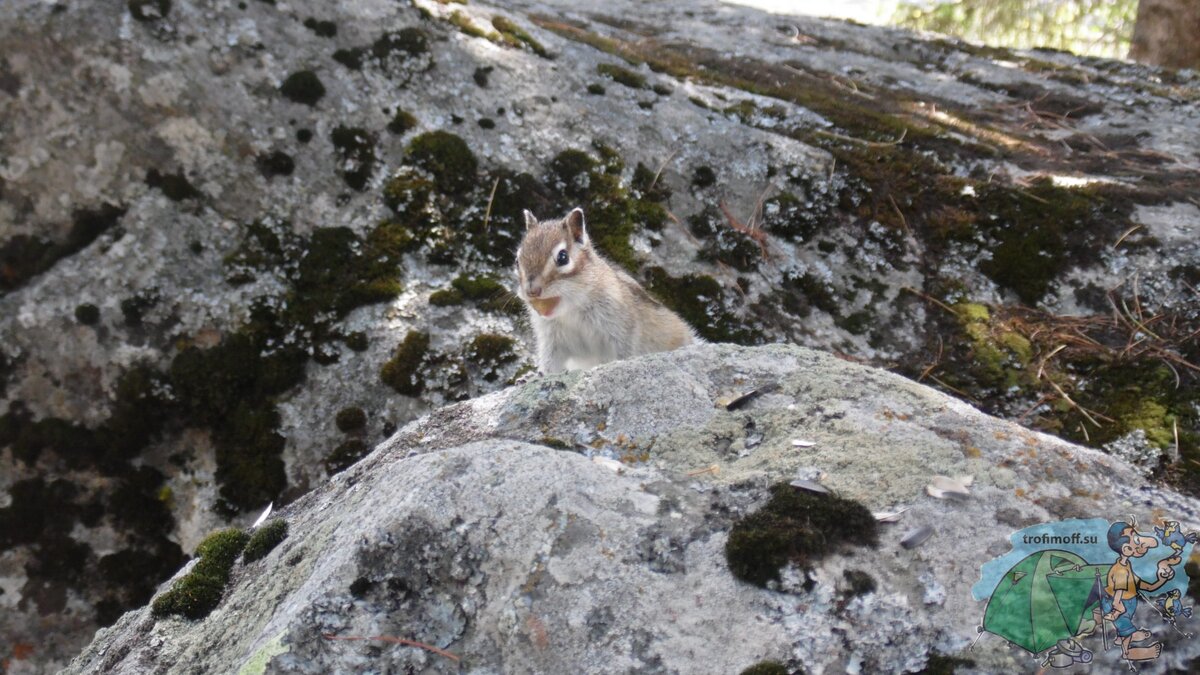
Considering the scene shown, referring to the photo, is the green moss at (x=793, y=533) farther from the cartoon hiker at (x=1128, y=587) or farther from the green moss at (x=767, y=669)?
the cartoon hiker at (x=1128, y=587)

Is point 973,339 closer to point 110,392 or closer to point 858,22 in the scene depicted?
point 110,392

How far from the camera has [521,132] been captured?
767 cm

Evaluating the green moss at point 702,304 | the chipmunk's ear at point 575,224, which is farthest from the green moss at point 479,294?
the green moss at point 702,304

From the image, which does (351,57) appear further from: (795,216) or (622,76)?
(795,216)

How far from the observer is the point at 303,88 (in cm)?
711

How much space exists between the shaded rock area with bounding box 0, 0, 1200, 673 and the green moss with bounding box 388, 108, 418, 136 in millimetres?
33

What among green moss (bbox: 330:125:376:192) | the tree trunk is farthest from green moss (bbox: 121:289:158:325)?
the tree trunk

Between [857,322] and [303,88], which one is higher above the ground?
[303,88]

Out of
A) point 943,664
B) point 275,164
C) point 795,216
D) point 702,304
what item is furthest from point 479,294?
point 943,664

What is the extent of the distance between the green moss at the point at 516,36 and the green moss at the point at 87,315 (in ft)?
16.3

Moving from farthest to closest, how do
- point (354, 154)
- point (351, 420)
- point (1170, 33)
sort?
point (1170, 33), point (354, 154), point (351, 420)

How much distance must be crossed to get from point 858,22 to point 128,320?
12.7m

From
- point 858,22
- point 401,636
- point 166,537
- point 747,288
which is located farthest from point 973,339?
point 858,22

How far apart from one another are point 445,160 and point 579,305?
2281mm
